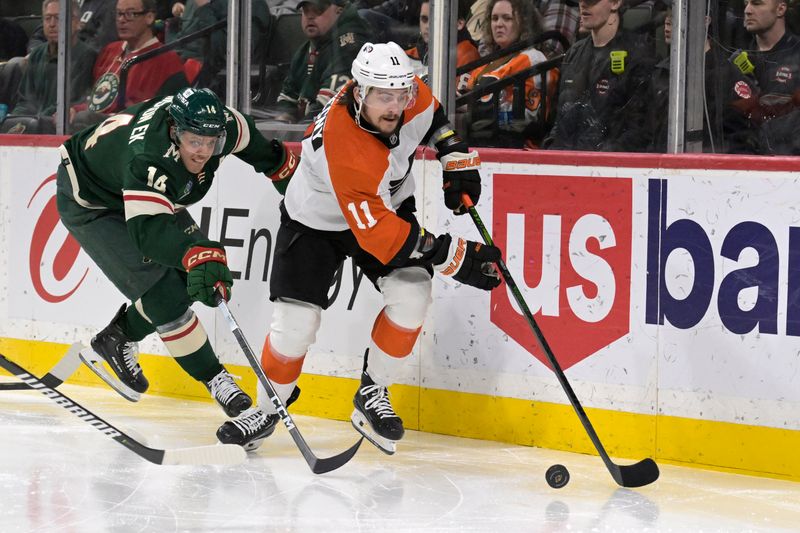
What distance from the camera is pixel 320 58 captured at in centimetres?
475

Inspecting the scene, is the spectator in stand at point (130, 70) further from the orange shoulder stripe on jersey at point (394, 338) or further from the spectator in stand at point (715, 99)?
the spectator in stand at point (715, 99)

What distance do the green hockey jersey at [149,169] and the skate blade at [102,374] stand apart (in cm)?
55

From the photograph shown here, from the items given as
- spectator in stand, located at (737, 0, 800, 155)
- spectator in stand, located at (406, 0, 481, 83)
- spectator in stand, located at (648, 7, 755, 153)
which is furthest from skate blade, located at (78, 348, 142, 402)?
spectator in stand, located at (737, 0, 800, 155)

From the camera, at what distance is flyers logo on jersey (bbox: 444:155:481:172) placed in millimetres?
3854

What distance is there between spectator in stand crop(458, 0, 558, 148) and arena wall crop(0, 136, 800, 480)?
0.17m

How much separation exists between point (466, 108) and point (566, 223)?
0.63 metres

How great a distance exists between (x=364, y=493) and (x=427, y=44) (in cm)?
164

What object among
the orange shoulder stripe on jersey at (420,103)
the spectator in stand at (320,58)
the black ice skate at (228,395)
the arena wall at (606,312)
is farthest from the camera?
the spectator in stand at (320,58)

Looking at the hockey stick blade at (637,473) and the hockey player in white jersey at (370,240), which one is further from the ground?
the hockey player in white jersey at (370,240)

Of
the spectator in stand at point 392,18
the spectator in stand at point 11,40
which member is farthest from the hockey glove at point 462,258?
the spectator in stand at point 11,40

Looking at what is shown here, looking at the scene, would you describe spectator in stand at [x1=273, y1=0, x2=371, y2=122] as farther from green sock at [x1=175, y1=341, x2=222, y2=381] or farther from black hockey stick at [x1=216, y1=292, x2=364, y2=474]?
black hockey stick at [x1=216, y1=292, x2=364, y2=474]

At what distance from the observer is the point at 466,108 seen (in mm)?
4383

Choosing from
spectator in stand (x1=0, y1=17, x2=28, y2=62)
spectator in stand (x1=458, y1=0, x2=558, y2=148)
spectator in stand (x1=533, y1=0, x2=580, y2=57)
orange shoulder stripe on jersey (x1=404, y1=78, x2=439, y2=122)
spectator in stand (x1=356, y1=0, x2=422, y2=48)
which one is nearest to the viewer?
orange shoulder stripe on jersey (x1=404, y1=78, x2=439, y2=122)

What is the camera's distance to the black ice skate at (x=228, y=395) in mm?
3988
